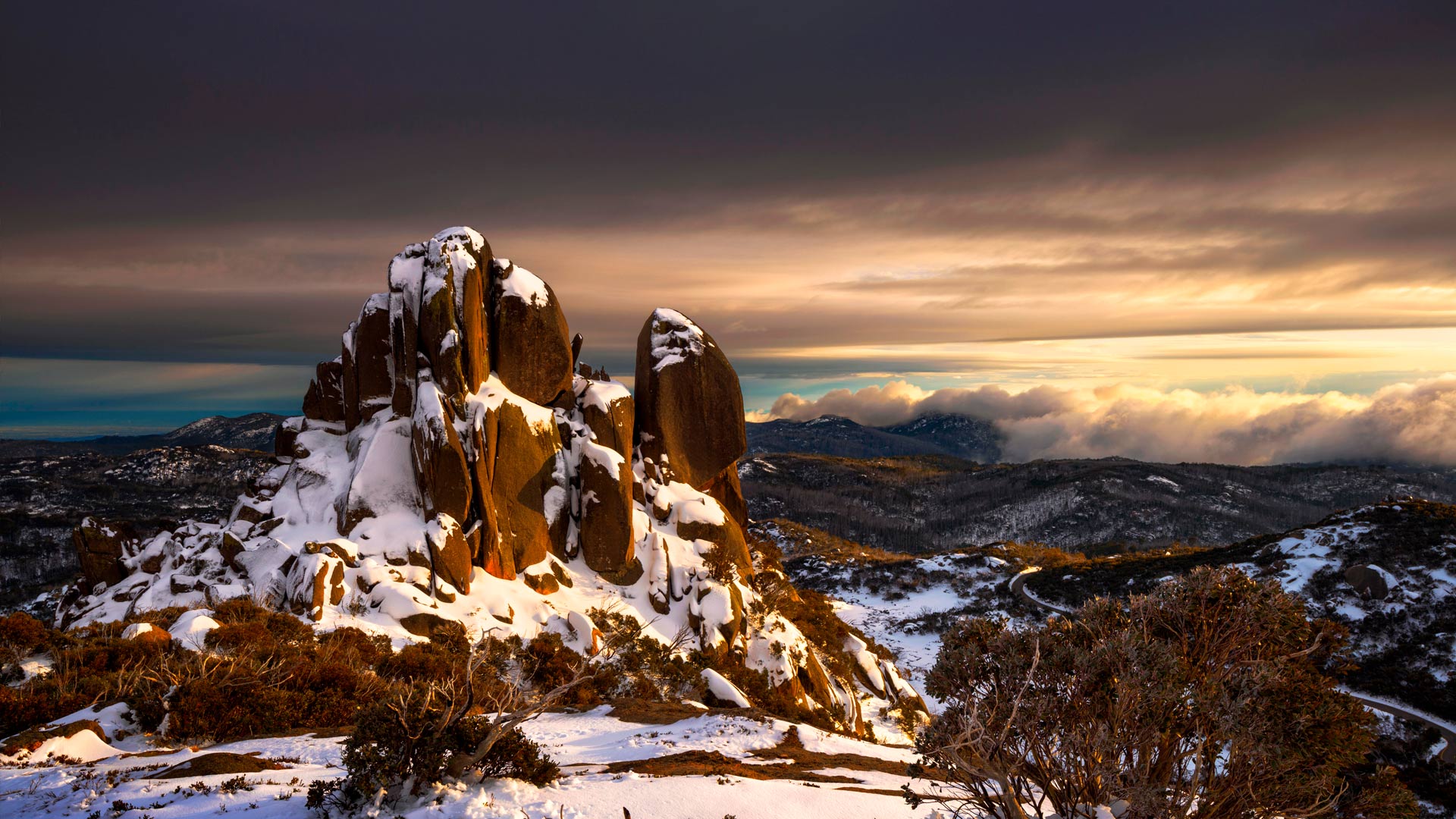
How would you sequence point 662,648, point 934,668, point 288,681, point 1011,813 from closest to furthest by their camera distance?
point 1011,813
point 934,668
point 288,681
point 662,648

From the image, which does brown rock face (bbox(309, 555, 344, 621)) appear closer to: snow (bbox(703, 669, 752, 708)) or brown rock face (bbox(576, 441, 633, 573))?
brown rock face (bbox(576, 441, 633, 573))

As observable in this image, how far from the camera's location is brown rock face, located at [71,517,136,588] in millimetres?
37094

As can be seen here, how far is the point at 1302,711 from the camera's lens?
1455 centimetres

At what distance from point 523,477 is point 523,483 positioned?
0.38m

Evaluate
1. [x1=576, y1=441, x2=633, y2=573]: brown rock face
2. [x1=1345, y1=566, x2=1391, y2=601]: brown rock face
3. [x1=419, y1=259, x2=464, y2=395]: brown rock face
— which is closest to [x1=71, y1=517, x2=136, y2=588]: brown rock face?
[x1=419, y1=259, x2=464, y2=395]: brown rock face

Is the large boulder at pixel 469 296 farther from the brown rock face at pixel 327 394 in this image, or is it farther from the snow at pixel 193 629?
the snow at pixel 193 629

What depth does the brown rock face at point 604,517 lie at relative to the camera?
39.8 meters

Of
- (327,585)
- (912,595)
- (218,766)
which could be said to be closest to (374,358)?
(327,585)

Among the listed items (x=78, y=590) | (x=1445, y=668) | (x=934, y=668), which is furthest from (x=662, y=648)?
(x=1445, y=668)

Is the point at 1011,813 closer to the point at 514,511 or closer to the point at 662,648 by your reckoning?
the point at 662,648

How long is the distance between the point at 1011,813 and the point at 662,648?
25.2 metres

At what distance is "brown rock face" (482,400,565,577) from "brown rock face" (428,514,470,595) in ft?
6.34

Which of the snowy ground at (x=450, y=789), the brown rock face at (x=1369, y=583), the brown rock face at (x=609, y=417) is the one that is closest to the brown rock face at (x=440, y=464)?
the brown rock face at (x=609, y=417)

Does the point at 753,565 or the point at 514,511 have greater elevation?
the point at 514,511
